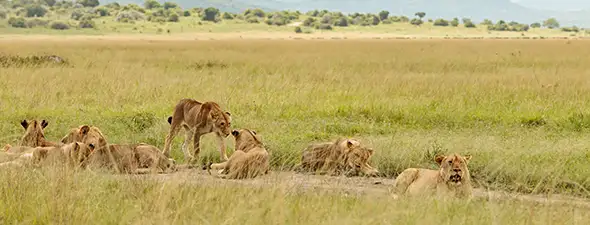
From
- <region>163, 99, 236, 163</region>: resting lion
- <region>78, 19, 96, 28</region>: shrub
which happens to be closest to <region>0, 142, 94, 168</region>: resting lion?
<region>163, 99, 236, 163</region>: resting lion

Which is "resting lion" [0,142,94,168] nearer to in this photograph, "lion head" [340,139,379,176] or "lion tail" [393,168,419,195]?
"lion head" [340,139,379,176]

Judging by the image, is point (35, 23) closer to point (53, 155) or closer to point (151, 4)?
point (151, 4)

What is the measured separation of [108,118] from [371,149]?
5.08 metres

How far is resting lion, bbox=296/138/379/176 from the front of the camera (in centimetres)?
942

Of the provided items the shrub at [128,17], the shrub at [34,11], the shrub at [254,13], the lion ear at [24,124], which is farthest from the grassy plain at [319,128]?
the shrub at [254,13]

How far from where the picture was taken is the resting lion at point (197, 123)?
9914 mm

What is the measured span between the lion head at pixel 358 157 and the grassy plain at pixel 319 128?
22 cm

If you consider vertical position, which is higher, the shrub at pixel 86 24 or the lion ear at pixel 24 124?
the lion ear at pixel 24 124

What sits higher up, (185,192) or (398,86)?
(185,192)

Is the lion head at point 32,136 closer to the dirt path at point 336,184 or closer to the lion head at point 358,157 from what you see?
the dirt path at point 336,184

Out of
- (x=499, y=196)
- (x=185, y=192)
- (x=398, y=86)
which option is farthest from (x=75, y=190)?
(x=398, y=86)

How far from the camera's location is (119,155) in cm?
923

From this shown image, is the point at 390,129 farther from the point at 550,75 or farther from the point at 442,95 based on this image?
the point at 550,75

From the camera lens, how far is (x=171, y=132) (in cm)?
1048
